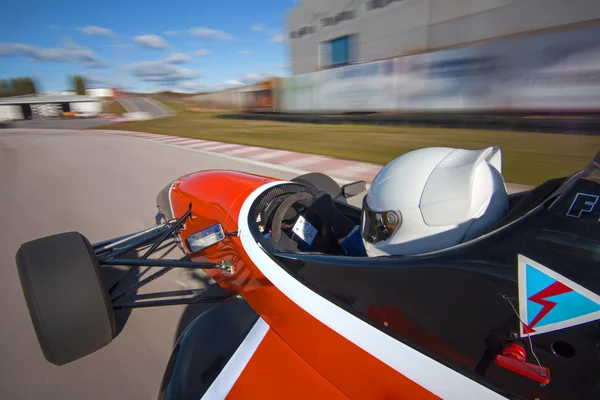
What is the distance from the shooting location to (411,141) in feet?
28.2

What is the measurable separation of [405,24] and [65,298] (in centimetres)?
1854

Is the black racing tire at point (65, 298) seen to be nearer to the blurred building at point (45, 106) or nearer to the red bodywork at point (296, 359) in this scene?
the red bodywork at point (296, 359)

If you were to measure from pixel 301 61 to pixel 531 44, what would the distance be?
65.5 feet

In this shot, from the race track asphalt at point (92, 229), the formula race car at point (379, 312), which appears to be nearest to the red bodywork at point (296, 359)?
the formula race car at point (379, 312)

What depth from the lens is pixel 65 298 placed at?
5.24 ft

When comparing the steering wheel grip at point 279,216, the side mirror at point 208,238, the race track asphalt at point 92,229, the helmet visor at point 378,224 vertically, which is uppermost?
the helmet visor at point 378,224

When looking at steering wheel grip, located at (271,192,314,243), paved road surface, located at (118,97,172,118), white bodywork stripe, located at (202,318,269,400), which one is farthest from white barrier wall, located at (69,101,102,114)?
white bodywork stripe, located at (202,318,269,400)

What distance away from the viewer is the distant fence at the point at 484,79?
682cm

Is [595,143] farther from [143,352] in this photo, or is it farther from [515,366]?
[143,352]

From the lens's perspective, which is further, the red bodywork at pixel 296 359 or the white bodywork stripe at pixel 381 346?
the red bodywork at pixel 296 359

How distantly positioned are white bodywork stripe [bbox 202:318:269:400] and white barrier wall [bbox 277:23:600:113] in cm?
803

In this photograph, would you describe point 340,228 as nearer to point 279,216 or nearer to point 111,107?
point 279,216

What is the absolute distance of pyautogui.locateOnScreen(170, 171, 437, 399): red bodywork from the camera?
105 centimetres

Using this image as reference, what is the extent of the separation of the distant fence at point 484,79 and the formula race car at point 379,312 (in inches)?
297
